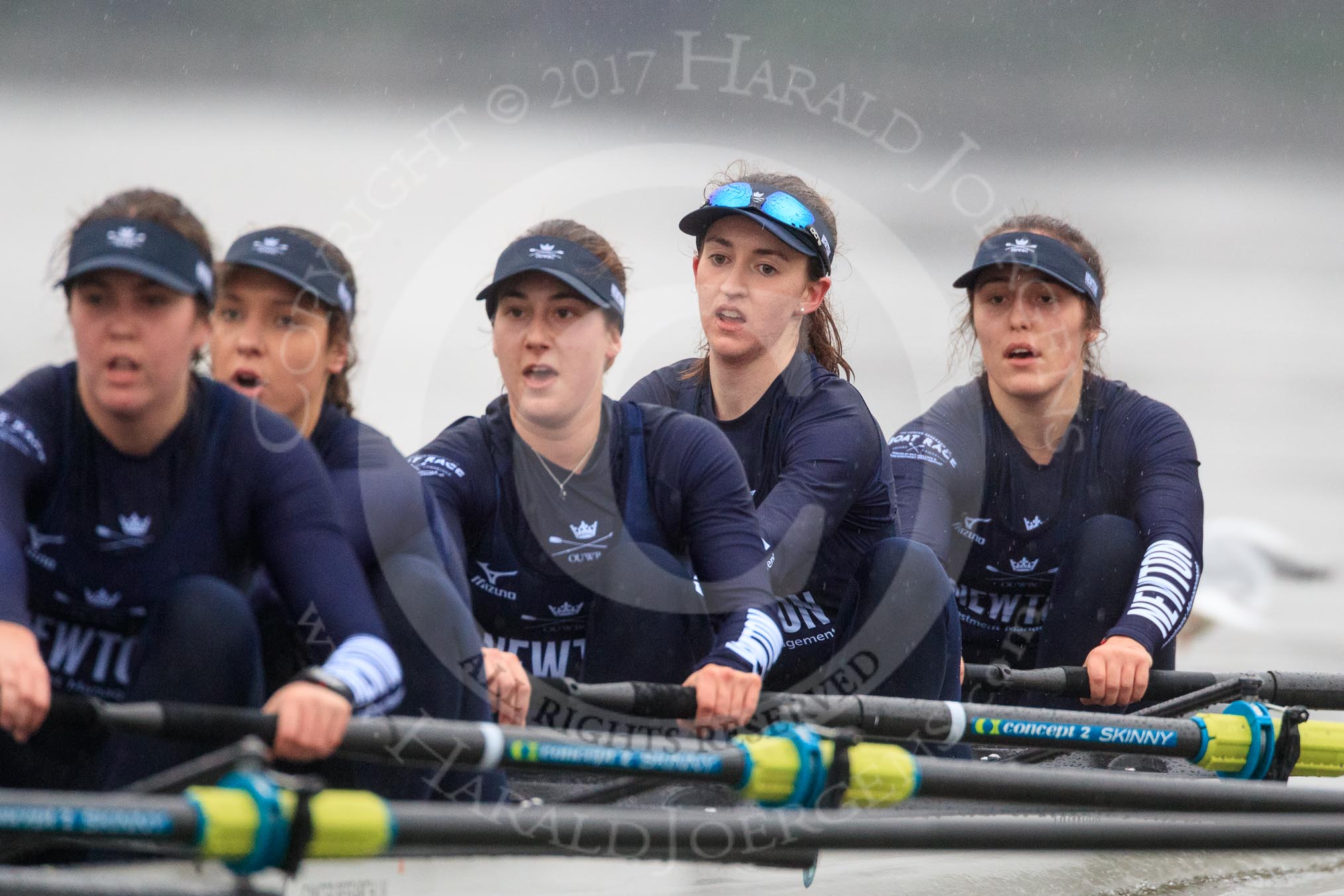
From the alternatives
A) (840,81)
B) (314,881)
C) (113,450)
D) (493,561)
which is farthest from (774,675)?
(840,81)

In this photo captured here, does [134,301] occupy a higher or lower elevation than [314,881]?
higher

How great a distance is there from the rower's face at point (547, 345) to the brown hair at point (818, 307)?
0.56 meters

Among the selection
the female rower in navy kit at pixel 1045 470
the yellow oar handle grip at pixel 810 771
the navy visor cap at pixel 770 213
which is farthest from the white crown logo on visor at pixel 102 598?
the female rower in navy kit at pixel 1045 470

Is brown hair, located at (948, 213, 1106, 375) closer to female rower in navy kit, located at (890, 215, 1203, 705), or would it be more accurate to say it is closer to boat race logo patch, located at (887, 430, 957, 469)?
female rower in navy kit, located at (890, 215, 1203, 705)

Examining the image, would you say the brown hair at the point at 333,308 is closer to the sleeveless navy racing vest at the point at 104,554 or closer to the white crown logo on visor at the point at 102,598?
the sleeveless navy racing vest at the point at 104,554

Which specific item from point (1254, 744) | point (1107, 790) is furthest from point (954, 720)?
point (1254, 744)

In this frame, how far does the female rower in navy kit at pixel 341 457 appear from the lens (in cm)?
234

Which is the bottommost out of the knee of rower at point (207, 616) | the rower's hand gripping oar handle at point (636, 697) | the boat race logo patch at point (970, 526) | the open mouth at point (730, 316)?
the rower's hand gripping oar handle at point (636, 697)

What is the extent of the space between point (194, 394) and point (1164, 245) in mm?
11494

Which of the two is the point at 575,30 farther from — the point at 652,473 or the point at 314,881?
the point at 314,881

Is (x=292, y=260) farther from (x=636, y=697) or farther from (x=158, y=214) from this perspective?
(x=636, y=697)

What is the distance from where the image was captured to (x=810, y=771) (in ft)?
7.75

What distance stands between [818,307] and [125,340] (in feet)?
5.57

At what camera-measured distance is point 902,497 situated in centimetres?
331
